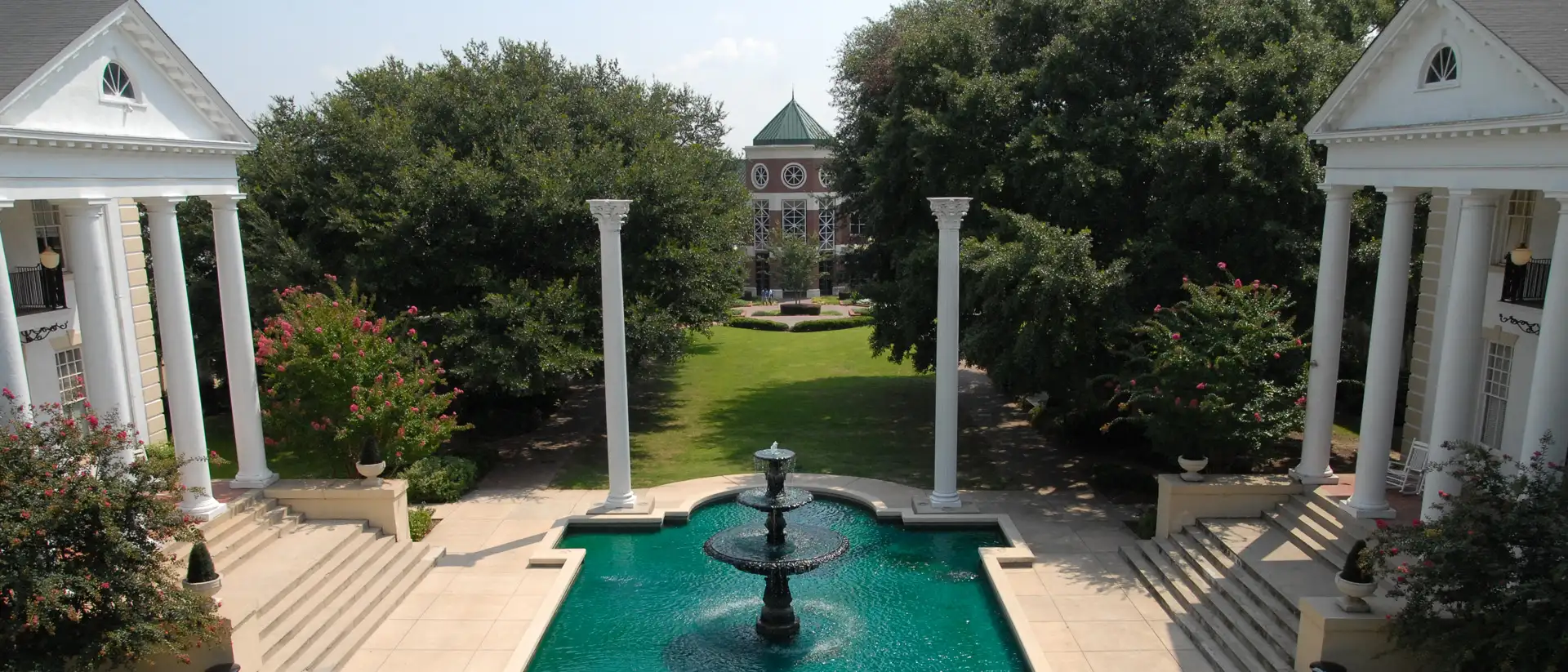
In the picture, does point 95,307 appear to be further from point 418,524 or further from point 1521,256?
point 1521,256

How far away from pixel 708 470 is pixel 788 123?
51.1 metres

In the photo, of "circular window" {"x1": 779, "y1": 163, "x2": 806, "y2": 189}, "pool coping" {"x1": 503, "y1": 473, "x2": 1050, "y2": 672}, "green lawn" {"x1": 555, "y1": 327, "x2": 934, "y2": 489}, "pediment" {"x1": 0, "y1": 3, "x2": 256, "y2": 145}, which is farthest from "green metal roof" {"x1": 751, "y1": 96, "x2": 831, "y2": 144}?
"pediment" {"x1": 0, "y1": 3, "x2": 256, "y2": 145}

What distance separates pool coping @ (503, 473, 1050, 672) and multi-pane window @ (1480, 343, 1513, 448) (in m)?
8.24

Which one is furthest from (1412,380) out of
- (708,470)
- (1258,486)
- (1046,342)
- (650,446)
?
(650,446)

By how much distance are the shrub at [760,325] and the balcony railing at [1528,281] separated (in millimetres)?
38437

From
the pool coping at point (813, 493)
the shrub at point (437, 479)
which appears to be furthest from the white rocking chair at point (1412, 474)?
the shrub at point (437, 479)

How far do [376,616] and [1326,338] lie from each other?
16.5 meters

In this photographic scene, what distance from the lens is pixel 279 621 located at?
1384 cm

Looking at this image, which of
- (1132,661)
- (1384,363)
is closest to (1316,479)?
(1384,363)

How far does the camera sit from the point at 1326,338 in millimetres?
17000

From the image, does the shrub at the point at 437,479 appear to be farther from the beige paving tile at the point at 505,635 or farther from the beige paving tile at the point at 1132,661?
the beige paving tile at the point at 1132,661

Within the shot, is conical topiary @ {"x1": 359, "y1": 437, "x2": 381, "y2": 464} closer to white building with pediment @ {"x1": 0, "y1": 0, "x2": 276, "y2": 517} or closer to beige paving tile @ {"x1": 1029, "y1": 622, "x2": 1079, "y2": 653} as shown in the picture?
white building with pediment @ {"x1": 0, "y1": 0, "x2": 276, "y2": 517}

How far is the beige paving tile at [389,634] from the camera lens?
14.6 metres

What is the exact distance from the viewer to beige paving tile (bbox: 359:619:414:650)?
1458cm
